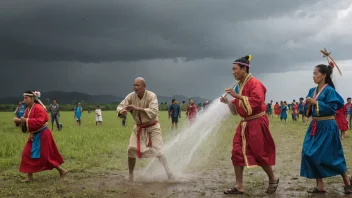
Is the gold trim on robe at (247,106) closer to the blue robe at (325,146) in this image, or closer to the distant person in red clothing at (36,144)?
the blue robe at (325,146)

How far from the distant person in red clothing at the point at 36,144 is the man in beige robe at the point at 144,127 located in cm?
153

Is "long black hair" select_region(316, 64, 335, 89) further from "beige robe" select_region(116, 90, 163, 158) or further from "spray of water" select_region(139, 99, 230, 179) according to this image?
"beige robe" select_region(116, 90, 163, 158)

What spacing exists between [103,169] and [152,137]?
2034mm

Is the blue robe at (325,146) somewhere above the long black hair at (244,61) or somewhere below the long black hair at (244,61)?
below

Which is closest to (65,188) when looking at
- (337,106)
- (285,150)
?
(337,106)

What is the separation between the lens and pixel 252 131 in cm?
656

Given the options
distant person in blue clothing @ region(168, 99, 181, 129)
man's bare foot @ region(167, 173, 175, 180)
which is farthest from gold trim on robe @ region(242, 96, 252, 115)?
distant person in blue clothing @ region(168, 99, 181, 129)

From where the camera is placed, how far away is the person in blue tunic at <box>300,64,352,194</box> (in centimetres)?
661

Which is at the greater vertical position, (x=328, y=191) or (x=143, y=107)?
(x=143, y=107)

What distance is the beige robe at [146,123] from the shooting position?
7.91 meters

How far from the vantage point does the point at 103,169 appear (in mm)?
9414

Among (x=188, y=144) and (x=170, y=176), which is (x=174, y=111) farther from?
(x=170, y=176)

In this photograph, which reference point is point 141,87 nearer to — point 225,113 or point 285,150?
point 225,113

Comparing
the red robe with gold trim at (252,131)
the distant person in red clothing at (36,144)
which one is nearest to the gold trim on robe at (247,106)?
the red robe with gold trim at (252,131)
